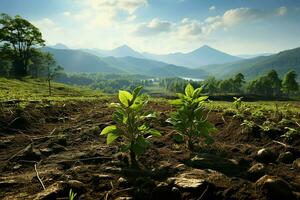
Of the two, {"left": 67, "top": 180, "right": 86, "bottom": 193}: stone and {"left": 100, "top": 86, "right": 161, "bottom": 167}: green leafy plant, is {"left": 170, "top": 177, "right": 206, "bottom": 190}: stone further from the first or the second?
{"left": 67, "top": 180, "right": 86, "bottom": 193}: stone

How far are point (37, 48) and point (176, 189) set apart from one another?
243 feet

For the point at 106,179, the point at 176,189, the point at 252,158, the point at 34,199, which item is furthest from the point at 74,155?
the point at 252,158

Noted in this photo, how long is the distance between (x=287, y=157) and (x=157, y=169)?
3.07 metres

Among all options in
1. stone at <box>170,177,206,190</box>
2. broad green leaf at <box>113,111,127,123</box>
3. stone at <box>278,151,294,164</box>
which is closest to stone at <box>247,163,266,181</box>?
stone at <box>278,151,294,164</box>

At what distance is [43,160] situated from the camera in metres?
6.99

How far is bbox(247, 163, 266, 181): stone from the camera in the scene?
542 cm

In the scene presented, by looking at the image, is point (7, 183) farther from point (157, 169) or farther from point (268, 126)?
point (268, 126)

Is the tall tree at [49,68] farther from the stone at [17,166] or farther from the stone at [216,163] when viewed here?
the stone at [216,163]

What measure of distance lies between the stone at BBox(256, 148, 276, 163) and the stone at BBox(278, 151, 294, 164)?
0.58ft

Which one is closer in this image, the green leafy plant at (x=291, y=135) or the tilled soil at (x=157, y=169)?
the tilled soil at (x=157, y=169)

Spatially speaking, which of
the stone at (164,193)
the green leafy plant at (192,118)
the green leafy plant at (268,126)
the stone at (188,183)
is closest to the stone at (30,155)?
the green leafy plant at (192,118)

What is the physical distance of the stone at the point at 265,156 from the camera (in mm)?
6401

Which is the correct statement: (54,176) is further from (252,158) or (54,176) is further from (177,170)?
(252,158)

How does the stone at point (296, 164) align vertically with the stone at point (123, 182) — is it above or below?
above
